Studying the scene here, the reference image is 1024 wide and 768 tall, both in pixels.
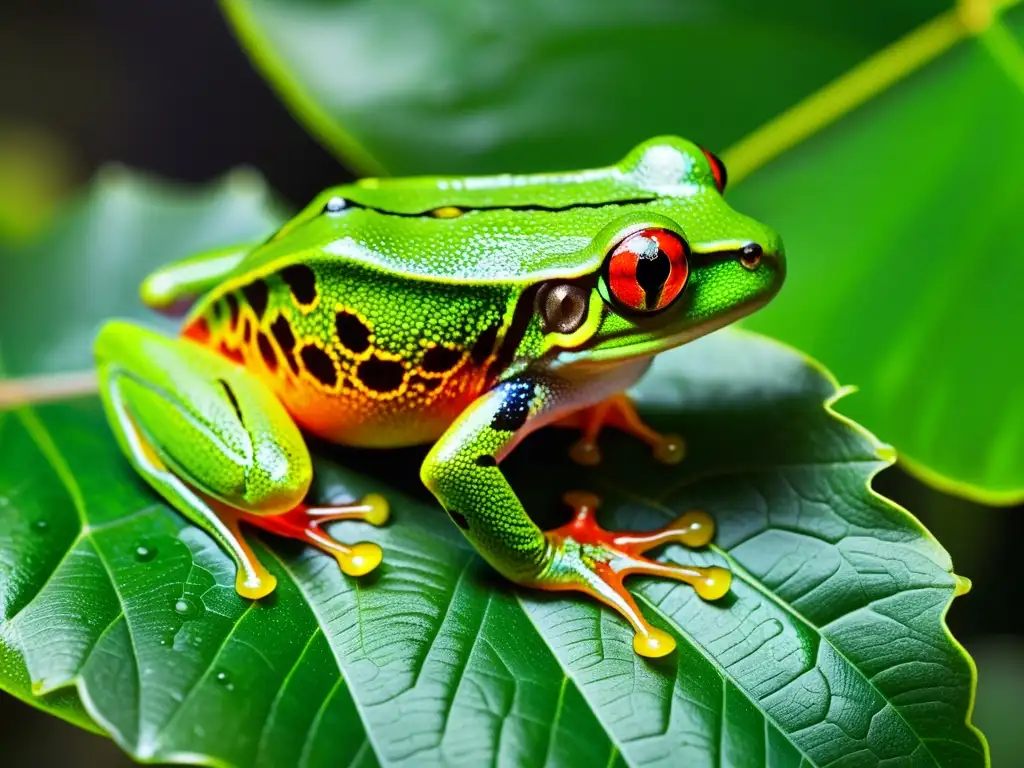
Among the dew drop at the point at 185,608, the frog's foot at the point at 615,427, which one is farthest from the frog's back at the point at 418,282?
the dew drop at the point at 185,608

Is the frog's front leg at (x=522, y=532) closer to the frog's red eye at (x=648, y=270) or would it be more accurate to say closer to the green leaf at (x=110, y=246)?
the frog's red eye at (x=648, y=270)

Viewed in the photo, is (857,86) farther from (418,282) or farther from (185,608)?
(185,608)

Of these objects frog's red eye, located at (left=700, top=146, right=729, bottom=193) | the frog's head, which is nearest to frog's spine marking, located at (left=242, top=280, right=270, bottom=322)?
the frog's head

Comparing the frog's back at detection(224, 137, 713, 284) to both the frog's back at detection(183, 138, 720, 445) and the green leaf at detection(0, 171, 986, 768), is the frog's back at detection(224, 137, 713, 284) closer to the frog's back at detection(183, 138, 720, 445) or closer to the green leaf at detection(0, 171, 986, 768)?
the frog's back at detection(183, 138, 720, 445)

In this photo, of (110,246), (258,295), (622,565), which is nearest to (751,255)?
(622,565)

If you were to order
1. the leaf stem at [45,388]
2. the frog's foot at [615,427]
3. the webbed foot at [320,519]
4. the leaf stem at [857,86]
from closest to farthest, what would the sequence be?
the webbed foot at [320,519] → the frog's foot at [615,427] → the leaf stem at [857,86] → the leaf stem at [45,388]

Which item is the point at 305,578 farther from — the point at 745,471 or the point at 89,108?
the point at 89,108
